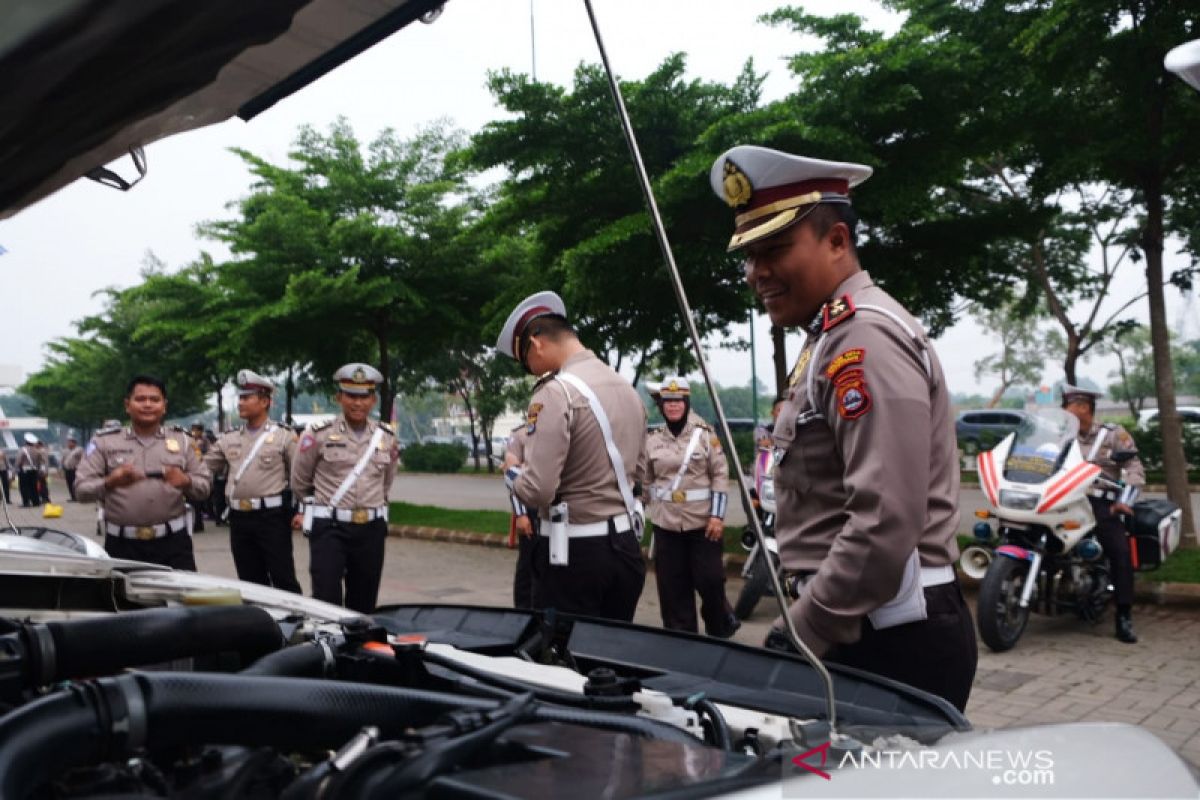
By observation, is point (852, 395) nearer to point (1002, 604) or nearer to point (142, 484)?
point (1002, 604)

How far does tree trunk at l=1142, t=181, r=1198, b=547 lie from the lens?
29.2ft

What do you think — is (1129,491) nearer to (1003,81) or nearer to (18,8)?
(1003,81)

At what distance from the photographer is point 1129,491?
269 inches

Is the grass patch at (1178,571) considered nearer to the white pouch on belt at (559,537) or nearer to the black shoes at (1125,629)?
the black shoes at (1125,629)

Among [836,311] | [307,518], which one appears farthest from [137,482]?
[836,311]

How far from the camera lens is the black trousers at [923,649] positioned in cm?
203

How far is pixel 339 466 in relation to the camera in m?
6.30

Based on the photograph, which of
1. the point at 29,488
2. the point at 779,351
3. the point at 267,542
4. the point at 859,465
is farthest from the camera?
the point at 29,488

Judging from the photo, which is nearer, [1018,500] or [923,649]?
[923,649]

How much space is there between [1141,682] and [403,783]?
5550mm

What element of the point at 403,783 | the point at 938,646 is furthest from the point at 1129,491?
the point at 403,783

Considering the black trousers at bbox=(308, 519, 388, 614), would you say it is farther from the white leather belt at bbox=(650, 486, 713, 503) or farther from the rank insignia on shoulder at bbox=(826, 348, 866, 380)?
the rank insignia on shoulder at bbox=(826, 348, 866, 380)

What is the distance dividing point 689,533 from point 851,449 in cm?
516

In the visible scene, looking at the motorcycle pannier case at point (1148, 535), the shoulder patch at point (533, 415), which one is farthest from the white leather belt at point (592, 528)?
the motorcycle pannier case at point (1148, 535)
